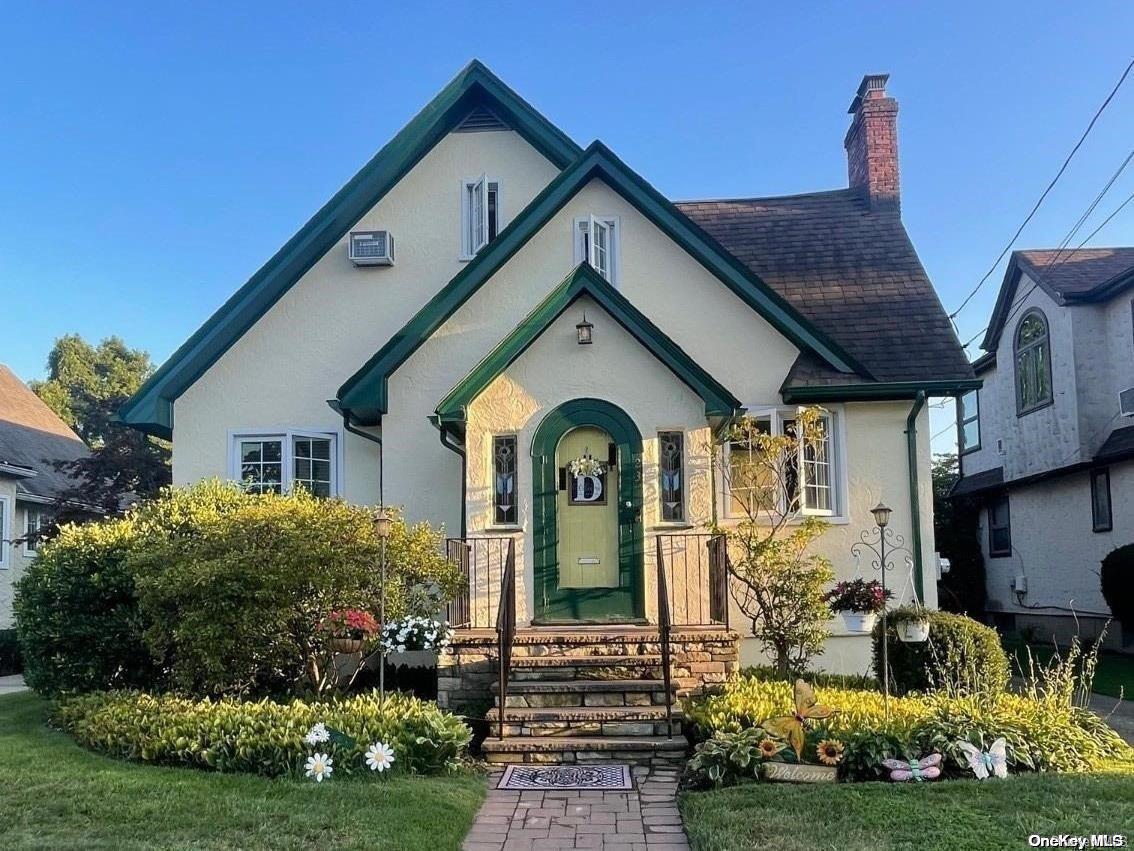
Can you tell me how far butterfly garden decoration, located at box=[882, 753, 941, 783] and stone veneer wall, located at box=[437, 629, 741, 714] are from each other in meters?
2.29

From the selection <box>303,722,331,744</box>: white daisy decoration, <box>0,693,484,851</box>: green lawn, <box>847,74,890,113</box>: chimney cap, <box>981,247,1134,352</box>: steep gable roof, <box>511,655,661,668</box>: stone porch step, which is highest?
<box>847,74,890,113</box>: chimney cap

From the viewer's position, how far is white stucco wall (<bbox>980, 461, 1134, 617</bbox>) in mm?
16422

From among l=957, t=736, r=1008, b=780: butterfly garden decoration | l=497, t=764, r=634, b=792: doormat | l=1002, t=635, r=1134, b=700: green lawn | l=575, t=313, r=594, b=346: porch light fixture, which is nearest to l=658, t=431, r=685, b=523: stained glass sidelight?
l=575, t=313, r=594, b=346: porch light fixture

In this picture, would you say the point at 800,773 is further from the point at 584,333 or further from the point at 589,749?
the point at 584,333

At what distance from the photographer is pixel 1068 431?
58.2 feet

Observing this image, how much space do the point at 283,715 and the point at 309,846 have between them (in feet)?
7.64

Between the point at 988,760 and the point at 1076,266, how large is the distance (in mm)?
15482

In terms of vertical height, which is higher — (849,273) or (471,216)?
(471,216)

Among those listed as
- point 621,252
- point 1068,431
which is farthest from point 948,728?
point 1068,431

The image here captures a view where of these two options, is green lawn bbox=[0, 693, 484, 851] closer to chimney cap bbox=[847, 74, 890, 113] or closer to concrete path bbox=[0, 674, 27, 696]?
concrete path bbox=[0, 674, 27, 696]

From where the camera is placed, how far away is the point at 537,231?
37.2 ft

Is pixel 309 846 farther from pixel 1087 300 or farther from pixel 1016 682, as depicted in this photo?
pixel 1087 300

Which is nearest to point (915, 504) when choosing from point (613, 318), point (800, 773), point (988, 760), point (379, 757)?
point (613, 318)

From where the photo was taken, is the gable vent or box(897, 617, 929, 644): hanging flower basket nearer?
box(897, 617, 929, 644): hanging flower basket
